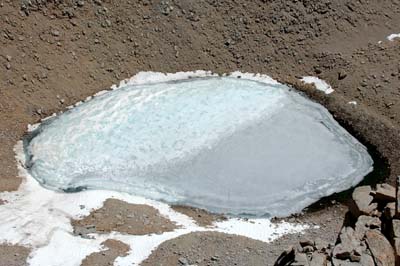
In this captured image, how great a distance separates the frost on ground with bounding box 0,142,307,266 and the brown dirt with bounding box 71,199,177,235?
0.29m

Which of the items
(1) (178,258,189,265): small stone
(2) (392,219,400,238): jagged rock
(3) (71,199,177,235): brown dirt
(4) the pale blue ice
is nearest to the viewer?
(2) (392,219,400,238): jagged rock

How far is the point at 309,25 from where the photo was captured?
34.6 meters

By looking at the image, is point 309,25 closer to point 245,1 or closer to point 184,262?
point 245,1

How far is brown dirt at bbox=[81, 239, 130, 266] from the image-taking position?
1964 centimetres

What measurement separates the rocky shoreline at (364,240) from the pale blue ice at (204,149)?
→ 756 centimetres

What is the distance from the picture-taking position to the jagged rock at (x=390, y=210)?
16.6 meters

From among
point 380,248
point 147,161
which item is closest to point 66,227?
point 147,161

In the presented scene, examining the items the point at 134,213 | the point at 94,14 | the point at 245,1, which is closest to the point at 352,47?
the point at 245,1

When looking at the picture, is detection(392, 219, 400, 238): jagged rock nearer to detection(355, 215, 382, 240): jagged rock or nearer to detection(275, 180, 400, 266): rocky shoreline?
detection(275, 180, 400, 266): rocky shoreline

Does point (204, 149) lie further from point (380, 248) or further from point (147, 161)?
point (380, 248)

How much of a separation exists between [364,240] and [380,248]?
48 cm

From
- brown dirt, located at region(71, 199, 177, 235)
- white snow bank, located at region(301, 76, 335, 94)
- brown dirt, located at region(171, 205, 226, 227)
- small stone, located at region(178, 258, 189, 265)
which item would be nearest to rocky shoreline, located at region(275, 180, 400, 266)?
small stone, located at region(178, 258, 189, 265)

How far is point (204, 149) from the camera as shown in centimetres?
2778

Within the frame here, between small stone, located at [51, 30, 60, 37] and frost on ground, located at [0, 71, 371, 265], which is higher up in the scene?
small stone, located at [51, 30, 60, 37]
